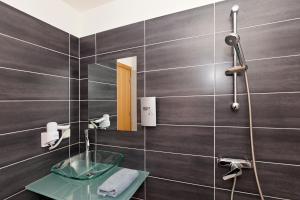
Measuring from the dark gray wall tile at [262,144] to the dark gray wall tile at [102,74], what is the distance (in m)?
1.00

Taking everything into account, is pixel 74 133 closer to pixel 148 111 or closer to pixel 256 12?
pixel 148 111

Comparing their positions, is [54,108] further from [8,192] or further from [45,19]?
[45,19]

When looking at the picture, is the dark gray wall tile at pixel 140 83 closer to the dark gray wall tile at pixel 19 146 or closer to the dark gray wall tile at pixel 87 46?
the dark gray wall tile at pixel 87 46

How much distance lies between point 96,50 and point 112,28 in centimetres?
27

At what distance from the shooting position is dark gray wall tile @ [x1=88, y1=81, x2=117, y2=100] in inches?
59.4

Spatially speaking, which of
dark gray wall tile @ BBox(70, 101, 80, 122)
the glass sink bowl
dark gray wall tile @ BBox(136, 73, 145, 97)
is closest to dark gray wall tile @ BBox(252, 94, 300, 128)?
dark gray wall tile @ BBox(136, 73, 145, 97)

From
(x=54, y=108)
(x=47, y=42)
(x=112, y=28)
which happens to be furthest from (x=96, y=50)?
(x=54, y=108)

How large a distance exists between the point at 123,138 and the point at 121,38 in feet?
3.00

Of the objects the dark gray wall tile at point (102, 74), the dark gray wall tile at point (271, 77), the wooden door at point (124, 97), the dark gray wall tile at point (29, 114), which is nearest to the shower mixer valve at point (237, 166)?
the dark gray wall tile at point (271, 77)

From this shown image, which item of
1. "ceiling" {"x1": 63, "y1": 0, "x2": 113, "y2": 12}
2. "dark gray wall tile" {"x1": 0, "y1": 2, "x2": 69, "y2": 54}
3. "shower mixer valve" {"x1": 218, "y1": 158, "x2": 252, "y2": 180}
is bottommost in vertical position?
"shower mixer valve" {"x1": 218, "y1": 158, "x2": 252, "y2": 180}

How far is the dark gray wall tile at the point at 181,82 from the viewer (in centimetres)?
117

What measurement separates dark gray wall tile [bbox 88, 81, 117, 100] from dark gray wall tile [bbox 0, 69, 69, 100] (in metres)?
0.22

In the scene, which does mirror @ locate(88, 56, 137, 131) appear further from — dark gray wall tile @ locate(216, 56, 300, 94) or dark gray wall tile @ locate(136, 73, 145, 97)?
dark gray wall tile @ locate(216, 56, 300, 94)

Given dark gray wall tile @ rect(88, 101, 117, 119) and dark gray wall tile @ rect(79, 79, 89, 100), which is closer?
dark gray wall tile @ rect(88, 101, 117, 119)
